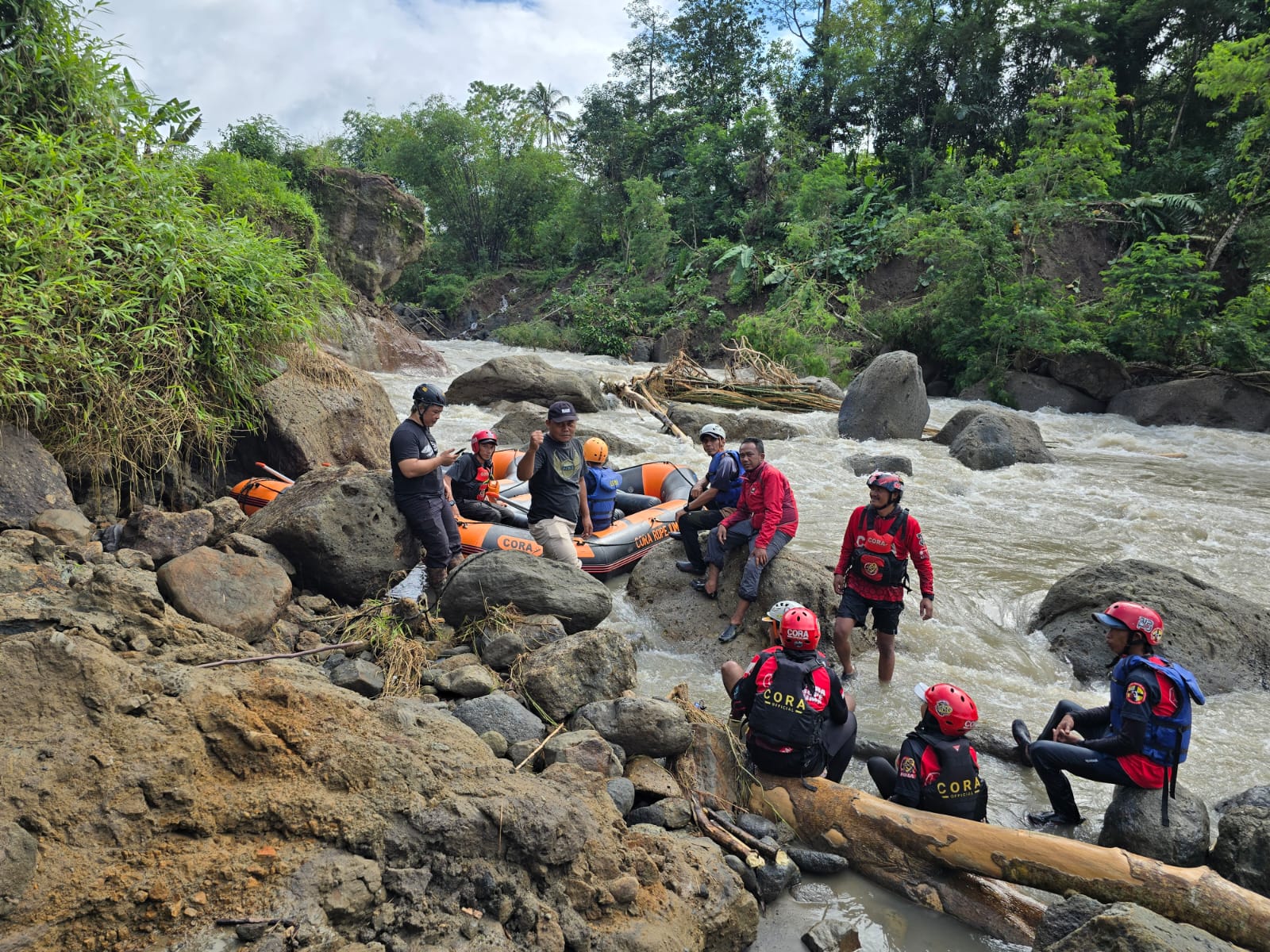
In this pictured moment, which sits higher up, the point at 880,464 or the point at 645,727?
the point at 880,464

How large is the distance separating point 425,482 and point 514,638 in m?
1.91

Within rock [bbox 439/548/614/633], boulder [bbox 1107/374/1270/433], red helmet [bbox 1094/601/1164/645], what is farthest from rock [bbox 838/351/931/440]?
red helmet [bbox 1094/601/1164/645]

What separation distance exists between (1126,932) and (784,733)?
172 cm

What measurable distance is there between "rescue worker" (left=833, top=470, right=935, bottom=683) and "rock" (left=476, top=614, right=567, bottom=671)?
7.37 ft

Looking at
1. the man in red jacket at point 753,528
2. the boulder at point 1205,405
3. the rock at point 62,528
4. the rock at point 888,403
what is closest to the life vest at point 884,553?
the man in red jacket at point 753,528

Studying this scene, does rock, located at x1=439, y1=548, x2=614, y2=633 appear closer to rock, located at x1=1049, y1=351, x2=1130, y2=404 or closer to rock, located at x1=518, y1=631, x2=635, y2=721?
rock, located at x1=518, y1=631, x2=635, y2=721

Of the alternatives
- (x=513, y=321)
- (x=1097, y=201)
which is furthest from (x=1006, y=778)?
(x=513, y=321)

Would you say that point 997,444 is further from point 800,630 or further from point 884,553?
point 800,630

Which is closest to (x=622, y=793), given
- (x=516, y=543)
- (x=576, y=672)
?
(x=576, y=672)

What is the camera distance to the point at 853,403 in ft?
49.7

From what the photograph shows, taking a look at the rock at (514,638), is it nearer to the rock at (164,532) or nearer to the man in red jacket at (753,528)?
the man in red jacket at (753,528)

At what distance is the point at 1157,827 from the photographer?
Result: 3.82 meters

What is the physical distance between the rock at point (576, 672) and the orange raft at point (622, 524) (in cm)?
223

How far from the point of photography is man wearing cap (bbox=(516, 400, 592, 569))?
666 centimetres
